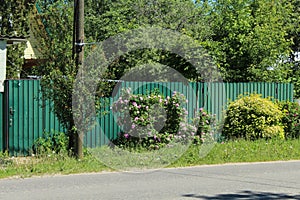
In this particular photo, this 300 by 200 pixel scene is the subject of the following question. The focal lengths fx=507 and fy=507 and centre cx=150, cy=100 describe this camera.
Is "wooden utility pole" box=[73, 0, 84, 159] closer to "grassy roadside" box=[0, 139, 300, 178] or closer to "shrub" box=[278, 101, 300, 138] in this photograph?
"grassy roadside" box=[0, 139, 300, 178]

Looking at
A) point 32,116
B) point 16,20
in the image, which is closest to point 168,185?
point 32,116

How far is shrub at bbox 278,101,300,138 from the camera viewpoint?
17.3 meters

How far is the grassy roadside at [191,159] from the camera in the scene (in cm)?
1080

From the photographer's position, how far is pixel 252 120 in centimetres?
1638

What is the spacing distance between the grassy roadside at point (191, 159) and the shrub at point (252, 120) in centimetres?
65

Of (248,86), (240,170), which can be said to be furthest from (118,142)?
(248,86)

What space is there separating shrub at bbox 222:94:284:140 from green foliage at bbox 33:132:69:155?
222 inches

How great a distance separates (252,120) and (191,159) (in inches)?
182

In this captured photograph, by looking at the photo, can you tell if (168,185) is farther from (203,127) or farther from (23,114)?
(203,127)

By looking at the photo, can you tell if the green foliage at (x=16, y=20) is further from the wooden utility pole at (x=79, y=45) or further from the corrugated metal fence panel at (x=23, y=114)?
the wooden utility pole at (x=79, y=45)

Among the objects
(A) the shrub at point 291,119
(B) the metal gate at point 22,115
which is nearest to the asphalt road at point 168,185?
(B) the metal gate at point 22,115

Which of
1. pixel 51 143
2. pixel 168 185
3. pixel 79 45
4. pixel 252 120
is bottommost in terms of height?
pixel 168 185

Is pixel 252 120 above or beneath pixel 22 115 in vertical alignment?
beneath

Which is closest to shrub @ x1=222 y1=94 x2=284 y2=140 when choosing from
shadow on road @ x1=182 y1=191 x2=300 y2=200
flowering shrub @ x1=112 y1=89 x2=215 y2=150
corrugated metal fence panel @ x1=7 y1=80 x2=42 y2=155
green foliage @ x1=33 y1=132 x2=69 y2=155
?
flowering shrub @ x1=112 y1=89 x2=215 y2=150
